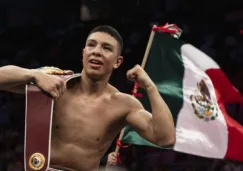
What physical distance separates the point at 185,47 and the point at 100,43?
1.67 meters

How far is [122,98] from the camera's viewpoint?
2.53 meters

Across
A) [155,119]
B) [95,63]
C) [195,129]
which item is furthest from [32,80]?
[195,129]

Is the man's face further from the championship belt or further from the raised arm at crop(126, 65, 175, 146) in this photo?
the championship belt

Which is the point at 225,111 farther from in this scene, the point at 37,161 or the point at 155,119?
the point at 37,161

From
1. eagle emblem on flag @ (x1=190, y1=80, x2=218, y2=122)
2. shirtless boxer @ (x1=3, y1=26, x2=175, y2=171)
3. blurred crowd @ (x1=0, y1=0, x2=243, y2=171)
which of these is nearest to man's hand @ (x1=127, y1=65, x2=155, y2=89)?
shirtless boxer @ (x1=3, y1=26, x2=175, y2=171)

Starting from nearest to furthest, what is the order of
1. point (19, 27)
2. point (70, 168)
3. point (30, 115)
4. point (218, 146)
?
point (30, 115), point (70, 168), point (218, 146), point (19, 27)

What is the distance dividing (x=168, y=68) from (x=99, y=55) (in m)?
1.69

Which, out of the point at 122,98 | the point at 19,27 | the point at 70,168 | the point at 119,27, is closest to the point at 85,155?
the point at 70,168

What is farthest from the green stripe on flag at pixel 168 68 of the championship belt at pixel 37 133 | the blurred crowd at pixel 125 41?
the championship belt at pixel 37 133

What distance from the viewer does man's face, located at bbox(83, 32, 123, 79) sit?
7.89 feet

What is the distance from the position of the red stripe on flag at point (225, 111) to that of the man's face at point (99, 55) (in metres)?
1.68

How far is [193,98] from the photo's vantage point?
3975 mm

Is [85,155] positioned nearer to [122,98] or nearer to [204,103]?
[122,98]

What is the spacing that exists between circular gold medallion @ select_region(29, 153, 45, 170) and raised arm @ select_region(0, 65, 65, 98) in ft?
0.85
